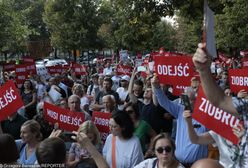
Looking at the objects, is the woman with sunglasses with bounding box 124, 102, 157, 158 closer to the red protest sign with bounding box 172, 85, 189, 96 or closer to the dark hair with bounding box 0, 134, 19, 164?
the red protest sign with bounding box 172, 85, 189, 96

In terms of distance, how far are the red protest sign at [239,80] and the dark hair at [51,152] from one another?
4.71 m

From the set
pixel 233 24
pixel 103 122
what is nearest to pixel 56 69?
pixel 103 122

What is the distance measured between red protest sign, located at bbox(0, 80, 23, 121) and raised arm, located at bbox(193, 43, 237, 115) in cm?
391

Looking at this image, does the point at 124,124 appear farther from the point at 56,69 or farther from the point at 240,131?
the point at 56,69

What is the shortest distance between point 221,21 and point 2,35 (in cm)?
1133

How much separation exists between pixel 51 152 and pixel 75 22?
1546 inches

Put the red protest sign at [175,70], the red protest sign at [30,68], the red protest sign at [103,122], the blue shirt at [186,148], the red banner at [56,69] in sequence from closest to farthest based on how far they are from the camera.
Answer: the blue shirt at [186,148] → the red protest sign at [103,122] → the red protest sign at [175,70] → the red protest sign at [30,68] → the red banner at [56,69]

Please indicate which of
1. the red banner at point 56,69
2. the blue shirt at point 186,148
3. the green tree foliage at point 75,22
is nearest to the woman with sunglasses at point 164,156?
the blue shirt at point 186,148

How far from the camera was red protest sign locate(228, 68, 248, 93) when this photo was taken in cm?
760

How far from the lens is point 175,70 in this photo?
23.7 ft

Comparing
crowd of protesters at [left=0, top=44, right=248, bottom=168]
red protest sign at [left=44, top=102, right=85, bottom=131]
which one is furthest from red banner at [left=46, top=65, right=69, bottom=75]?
red protest sign at [left=44, top=102, right=85, bottom=131]

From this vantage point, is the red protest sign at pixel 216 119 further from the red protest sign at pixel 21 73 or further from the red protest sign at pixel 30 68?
the red protest sign at pixel 30 68

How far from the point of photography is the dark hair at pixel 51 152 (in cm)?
338

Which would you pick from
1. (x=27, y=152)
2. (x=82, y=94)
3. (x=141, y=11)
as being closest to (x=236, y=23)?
(x=141, y=11)
